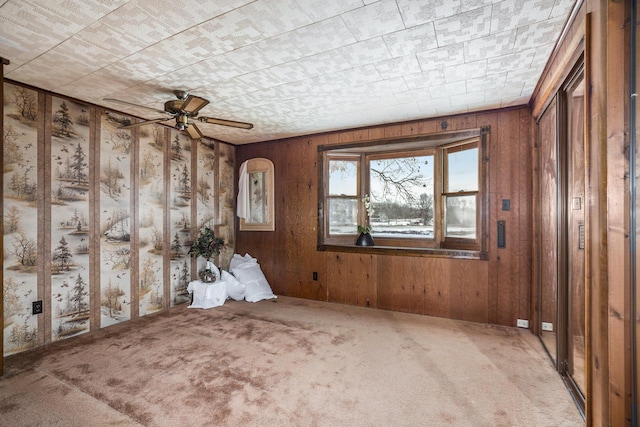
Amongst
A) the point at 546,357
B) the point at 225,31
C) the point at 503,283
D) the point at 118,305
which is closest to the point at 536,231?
the point at 503,283

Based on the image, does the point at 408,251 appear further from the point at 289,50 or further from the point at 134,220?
the point at 134,220

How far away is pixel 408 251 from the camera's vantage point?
3.95 metres

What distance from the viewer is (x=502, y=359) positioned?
8.64 ft

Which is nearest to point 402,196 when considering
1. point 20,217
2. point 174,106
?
point 174,106

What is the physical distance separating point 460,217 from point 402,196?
0.86 m

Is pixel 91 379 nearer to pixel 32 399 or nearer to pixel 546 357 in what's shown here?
pixel 32 399

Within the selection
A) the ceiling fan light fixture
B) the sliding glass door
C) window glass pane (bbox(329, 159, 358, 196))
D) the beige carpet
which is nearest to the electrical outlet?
the beige carpet

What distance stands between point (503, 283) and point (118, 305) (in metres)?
4.49

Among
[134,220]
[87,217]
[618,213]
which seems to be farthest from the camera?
[134,220]

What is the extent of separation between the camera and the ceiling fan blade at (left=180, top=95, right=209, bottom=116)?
258cm

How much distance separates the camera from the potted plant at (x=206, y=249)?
14.1 feet

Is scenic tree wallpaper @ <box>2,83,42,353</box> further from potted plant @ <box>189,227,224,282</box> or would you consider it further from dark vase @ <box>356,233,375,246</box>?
A: dark vase @ <box>356,233,375,246</box>

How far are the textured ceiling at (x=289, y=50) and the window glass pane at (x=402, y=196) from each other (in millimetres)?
1018

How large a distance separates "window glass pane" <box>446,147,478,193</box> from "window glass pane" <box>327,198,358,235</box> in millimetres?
1389
